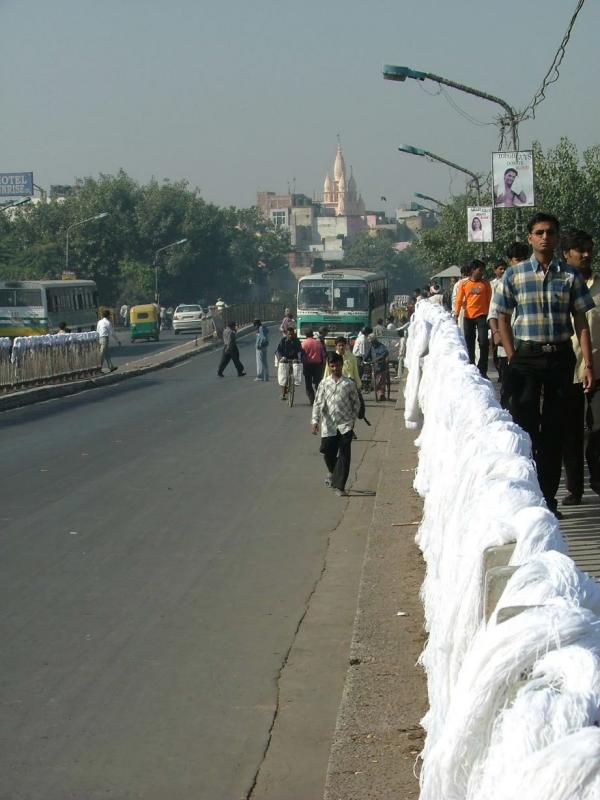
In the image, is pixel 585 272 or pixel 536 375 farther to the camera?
pixel 585 272

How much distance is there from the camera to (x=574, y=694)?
199 cm

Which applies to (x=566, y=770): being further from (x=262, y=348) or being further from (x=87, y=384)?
(x=262, y=348)

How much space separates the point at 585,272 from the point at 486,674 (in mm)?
7031

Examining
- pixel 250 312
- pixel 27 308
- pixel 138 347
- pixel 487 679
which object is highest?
pixel 487 679

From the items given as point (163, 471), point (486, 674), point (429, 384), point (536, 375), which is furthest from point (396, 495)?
point (486, 674)

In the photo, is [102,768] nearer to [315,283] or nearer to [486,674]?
[486,674]

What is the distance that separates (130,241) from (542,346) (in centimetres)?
10106

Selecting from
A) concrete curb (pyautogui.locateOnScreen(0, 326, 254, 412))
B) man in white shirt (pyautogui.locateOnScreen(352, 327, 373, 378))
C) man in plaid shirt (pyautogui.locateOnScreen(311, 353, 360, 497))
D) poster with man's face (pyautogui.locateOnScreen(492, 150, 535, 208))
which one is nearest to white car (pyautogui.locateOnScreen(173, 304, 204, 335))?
concrete curb (pyautogui.locateOnScreen(0, 326, 254, 412))

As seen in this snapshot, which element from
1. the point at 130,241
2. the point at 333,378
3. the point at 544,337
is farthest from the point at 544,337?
the point at 130,241

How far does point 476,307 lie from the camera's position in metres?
15.9

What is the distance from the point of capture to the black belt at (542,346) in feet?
24.6

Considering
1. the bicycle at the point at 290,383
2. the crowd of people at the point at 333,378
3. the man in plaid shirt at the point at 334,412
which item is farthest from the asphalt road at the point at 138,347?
the man in plaid shirt at the point at 334,412

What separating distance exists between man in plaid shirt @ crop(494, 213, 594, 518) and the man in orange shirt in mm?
7778

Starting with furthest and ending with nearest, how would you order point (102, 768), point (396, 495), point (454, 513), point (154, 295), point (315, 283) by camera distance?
point (154, 295), point (315, 283), point (396, 495), point (102, 768), point (454, 513)
